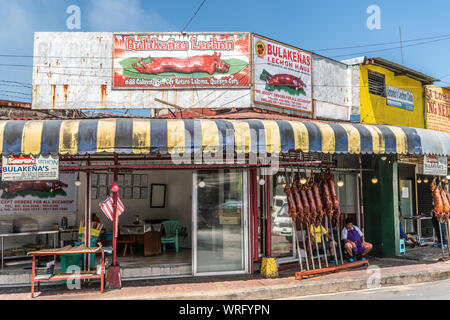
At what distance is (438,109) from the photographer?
18516 millimetres

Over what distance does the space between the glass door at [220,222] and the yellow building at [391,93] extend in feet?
23.9

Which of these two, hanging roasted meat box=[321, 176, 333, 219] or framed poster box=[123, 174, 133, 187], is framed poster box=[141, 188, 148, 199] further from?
hanging roasted meat box=[321, 176, 333, 219]

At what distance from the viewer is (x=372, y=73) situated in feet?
51.4

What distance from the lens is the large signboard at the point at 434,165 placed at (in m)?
11.1

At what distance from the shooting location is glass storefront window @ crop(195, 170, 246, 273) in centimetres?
964

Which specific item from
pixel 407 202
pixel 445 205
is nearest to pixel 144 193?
pixel 445 205

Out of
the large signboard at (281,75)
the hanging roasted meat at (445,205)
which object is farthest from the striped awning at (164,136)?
the hanging roasted meat at (445,205)

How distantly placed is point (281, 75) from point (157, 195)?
645 centimetres

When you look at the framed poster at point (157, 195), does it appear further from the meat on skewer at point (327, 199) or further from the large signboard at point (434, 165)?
the large signboard at point (434, 165)

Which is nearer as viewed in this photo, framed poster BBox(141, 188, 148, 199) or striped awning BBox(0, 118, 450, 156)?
striped awning BBox(0, 118, 450, 156)

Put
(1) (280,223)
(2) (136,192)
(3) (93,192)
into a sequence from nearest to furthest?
(1) (280,223) < (3) (93,192) < (2) (136,192)

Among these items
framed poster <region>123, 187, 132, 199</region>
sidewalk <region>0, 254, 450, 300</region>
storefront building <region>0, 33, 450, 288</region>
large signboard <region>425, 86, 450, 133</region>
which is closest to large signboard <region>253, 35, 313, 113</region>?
storefront building <region>0, 33, 450, 288</region>

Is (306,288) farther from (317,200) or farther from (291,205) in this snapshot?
(317,200)

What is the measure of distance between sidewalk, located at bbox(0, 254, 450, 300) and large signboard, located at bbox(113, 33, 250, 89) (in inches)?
223
